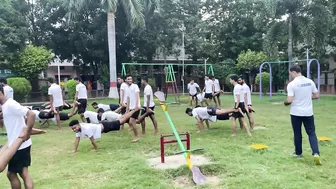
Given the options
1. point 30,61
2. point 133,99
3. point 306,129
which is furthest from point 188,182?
point 30,61

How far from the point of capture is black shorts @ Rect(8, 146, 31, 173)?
3.76 metres

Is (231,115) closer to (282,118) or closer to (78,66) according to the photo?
(282,118)

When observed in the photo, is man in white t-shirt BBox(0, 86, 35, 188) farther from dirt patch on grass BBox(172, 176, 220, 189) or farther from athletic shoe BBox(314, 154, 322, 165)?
athletic shoe BBox(314, 154, 322, 165)

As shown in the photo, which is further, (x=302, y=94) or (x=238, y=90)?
(x=238, y=90)

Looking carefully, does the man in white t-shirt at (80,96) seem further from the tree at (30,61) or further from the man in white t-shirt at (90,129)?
the tree at (30,61)

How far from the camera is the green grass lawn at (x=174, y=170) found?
4.55 meters

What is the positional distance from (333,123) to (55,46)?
68.1 ft

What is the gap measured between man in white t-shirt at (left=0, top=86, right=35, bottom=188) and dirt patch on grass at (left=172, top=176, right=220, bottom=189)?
188cm

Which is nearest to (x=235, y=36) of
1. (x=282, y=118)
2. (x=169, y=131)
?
(x=282, y=118)

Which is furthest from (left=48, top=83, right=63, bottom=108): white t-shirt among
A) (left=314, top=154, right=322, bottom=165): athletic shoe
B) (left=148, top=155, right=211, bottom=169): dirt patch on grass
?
(left=314, top=154, right=322, bottom=165): athletic shoe

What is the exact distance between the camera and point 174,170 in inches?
200

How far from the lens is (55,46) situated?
25094 millimetres

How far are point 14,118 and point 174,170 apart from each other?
7.86ft

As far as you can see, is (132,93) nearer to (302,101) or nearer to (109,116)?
(109,116)
